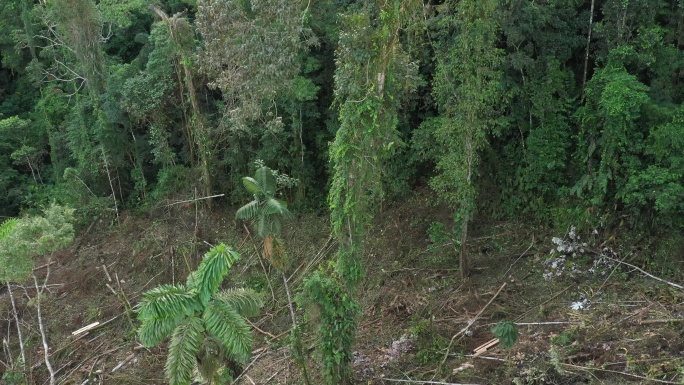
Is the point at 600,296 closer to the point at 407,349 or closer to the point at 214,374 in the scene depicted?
the point at 407,349

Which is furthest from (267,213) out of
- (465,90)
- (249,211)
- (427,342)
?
(465,90)

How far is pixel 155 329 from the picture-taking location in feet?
25.0

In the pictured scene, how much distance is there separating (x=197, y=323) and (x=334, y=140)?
4573 millimetres

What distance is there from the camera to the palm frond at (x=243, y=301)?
27.4ft

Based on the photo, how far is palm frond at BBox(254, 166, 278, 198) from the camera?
376 inches

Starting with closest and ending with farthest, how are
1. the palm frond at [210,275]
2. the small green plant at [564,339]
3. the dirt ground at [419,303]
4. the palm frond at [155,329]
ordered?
1. the palm frond at [155,329]
2. the palm frond at [210,275]
3. the dirt ground at [419,303]
4. the small green plant at [564,339]

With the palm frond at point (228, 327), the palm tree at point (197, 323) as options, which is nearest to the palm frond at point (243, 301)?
the palm tree at point (197, 323)

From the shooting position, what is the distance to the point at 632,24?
11.0 m

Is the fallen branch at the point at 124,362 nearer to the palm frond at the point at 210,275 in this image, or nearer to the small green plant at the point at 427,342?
the palm frond at the point at 210,275

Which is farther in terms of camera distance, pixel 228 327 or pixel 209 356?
pixel 209 356

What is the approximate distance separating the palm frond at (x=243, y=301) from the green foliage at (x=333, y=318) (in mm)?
641

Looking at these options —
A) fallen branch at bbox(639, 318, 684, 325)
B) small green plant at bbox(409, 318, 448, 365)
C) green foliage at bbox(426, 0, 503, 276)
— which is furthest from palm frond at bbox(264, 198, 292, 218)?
fallen branch at bbox(639, 318, 684, 325)

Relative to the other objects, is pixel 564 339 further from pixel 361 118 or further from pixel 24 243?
pixel 24 243

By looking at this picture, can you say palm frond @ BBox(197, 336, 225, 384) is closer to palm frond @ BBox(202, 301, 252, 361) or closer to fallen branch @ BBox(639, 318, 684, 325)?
palm frond @ BBox(202, 301, 252, 361)
